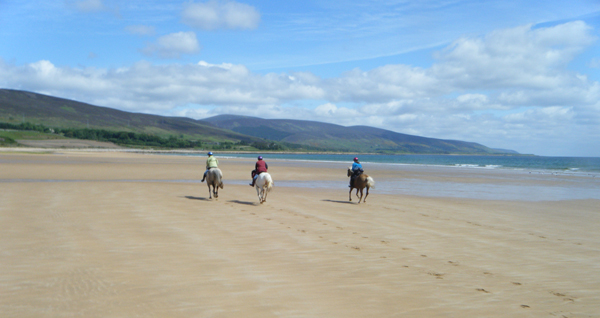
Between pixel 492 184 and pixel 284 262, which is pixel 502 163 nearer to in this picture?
pixel 492 184

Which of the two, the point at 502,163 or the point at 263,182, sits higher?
the point at 502,163

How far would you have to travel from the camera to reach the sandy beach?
5.52 m

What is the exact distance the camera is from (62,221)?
10.7 meters

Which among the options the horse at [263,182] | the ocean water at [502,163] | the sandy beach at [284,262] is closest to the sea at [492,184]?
the horse at [263,182]

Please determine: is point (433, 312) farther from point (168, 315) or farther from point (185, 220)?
point (185, 220)

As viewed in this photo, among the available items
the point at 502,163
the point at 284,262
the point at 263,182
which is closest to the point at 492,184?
the point at 263,182

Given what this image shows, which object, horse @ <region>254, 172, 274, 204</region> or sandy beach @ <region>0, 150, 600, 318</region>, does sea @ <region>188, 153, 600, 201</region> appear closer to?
Result: horse @ <region>254, 172, 274, 204</region>

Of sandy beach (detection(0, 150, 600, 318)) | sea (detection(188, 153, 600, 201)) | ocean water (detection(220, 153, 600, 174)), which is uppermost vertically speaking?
ocean water (detection(220, 153, 600, 174))

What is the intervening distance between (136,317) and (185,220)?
6914mm

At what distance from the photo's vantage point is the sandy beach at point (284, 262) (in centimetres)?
552

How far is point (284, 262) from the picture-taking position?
25.1 feet

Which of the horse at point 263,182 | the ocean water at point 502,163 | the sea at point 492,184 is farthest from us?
the ocean water at point 502,163

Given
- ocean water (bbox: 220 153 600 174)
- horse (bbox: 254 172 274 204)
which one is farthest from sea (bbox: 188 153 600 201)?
ocean water (bbox: 220 153 600 174)

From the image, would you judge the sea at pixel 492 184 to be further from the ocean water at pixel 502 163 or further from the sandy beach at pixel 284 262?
the ocean water at pixel 502 163
